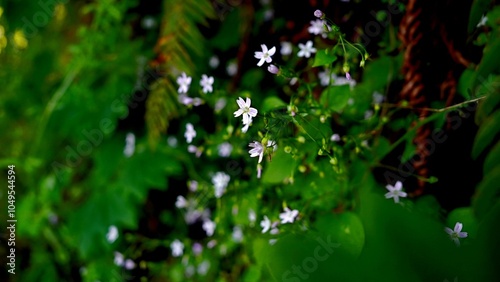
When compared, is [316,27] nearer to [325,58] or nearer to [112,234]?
[325,58]

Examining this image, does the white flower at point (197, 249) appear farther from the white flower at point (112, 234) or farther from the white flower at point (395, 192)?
the white flower at point (395, 192)

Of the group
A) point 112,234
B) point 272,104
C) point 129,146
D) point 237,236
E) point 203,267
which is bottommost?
point 203,267

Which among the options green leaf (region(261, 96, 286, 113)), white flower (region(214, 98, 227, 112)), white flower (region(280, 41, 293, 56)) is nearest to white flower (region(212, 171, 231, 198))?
white flower (region(214, 98, 227, 112))

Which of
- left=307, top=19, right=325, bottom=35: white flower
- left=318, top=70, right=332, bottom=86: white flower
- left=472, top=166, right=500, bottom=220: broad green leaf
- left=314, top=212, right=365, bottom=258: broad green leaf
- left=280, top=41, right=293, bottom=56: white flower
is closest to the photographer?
left=472, top=166, right=500, bottom=220: broad green leaf

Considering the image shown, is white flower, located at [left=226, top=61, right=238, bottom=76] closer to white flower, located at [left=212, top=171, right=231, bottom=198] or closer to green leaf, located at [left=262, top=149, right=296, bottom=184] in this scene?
white flower, located at [left=212, top=171, right=231, bottom=198]

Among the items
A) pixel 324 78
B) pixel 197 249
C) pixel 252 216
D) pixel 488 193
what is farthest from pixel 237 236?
pixel 488 193

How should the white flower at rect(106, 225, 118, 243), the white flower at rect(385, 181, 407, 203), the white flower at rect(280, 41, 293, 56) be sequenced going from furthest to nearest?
the white flower at rect(106, 225, 118, 243), the white flower at rect(280, 41, 293, 56), the white flower at rect(385, 181, 407, 203)

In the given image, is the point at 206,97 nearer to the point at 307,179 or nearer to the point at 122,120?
the point at 307,179

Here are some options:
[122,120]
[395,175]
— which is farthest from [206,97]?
[122,120]
